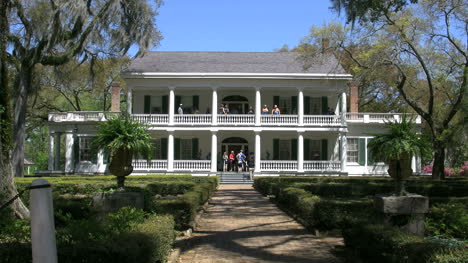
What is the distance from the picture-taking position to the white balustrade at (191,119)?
29.3m

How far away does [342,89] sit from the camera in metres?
29.2

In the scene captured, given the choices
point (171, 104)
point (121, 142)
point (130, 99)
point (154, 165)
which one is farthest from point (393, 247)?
point (130, 99)

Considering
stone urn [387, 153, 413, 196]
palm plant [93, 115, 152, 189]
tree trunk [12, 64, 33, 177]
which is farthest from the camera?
tree trunk [12, 64, 33, 177]

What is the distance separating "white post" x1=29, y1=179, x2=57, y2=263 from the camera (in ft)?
10.3

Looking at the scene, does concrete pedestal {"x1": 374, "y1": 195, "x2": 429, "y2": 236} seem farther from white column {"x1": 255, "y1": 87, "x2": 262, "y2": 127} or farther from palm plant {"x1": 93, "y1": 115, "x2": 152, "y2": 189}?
white column {"x1": 255, "y1": 87, "x2": 262, "y2": 127}

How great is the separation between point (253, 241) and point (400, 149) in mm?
3246

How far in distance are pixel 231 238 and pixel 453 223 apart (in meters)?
4.07

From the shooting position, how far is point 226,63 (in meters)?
31.4

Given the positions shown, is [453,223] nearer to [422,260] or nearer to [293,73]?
[422,260]

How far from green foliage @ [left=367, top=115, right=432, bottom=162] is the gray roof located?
787 inches

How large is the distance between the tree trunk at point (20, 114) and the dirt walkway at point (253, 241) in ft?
44.2

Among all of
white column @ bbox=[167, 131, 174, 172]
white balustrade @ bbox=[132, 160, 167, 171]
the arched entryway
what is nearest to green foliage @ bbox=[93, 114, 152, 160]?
white column @ bbox=[167, 131, 174, 172]

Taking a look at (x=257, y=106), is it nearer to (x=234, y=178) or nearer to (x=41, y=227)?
(x=234, y=178)

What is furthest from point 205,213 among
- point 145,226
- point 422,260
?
point 422,260
